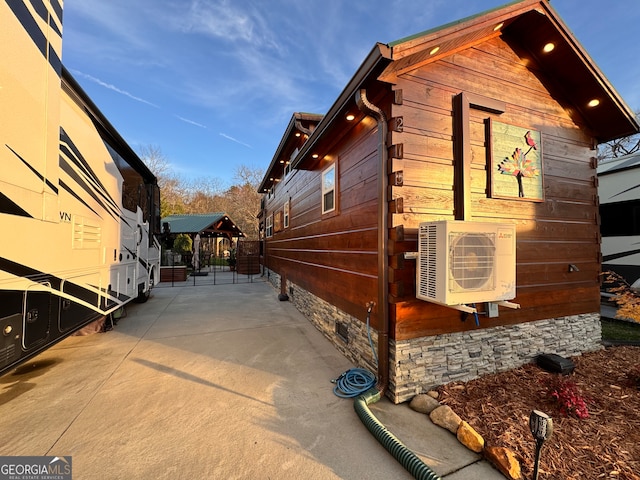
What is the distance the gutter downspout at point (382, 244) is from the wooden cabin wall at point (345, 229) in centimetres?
18

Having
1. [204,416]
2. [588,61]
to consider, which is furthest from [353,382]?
[588,61]

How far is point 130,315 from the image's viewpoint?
596cm

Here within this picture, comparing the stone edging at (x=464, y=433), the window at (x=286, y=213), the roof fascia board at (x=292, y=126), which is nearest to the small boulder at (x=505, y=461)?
the stone edging at (x=464, y=433)

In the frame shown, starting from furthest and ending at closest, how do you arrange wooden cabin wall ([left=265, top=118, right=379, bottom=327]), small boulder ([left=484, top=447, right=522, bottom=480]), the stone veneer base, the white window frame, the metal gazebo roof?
1. the metal gazebo roof
2. the white window frame
3. wooden cabin wall ([left=265, top=118, right=379, bottom=327])
4. the stone veneer base
5. small boulder ([left=484, top=447, right=522, bottom=480])

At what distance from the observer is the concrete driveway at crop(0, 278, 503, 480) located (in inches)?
74.8

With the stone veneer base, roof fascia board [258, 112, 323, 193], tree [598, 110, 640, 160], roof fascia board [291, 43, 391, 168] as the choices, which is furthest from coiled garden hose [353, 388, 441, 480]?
tree [598, 110, 640, 160]

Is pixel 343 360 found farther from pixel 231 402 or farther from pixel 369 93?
pixel 369 93

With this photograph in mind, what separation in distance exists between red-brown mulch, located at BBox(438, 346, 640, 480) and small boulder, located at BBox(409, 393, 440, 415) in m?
0.12

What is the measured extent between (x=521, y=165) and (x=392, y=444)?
3678mm

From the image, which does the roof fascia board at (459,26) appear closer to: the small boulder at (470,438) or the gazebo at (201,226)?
the small boulder at (470,438)

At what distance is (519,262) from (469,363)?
1.50 m

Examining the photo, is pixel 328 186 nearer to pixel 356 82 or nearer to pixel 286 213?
pixel 356 82

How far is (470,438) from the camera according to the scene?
210 centimetres

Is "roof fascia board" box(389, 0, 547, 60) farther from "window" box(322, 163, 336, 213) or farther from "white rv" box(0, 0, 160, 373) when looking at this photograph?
"white rv" box(0, 0, 160, 373)
